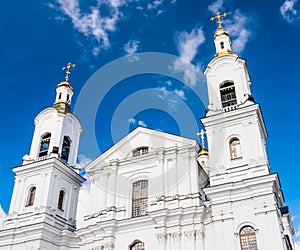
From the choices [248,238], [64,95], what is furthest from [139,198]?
[64,95]

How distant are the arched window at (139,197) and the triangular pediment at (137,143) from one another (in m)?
2.03

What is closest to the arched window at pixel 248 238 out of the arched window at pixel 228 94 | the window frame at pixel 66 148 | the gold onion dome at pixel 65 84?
the arched window at pixel 228 94

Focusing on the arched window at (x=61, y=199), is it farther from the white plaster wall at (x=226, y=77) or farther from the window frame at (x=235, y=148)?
the window frame at (x=235, y=148)

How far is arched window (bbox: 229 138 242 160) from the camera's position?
2116cm

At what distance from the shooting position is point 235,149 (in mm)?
21422

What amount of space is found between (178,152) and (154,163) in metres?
1.58

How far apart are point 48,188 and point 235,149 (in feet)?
37.5

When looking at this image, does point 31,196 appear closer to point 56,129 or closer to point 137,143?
point 56,129

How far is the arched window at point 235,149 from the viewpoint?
21156 mm

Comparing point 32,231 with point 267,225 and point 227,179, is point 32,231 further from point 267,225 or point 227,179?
point 267,225

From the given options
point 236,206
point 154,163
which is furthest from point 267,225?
point 154,163

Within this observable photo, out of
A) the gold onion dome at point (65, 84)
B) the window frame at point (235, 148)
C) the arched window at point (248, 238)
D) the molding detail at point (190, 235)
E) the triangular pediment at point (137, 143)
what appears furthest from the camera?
the gold onion dome at point (65, 84)

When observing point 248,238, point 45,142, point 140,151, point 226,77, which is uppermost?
point 226,77

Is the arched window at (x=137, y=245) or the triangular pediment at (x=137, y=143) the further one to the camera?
the triangular pediment at (x=137, y=143)
